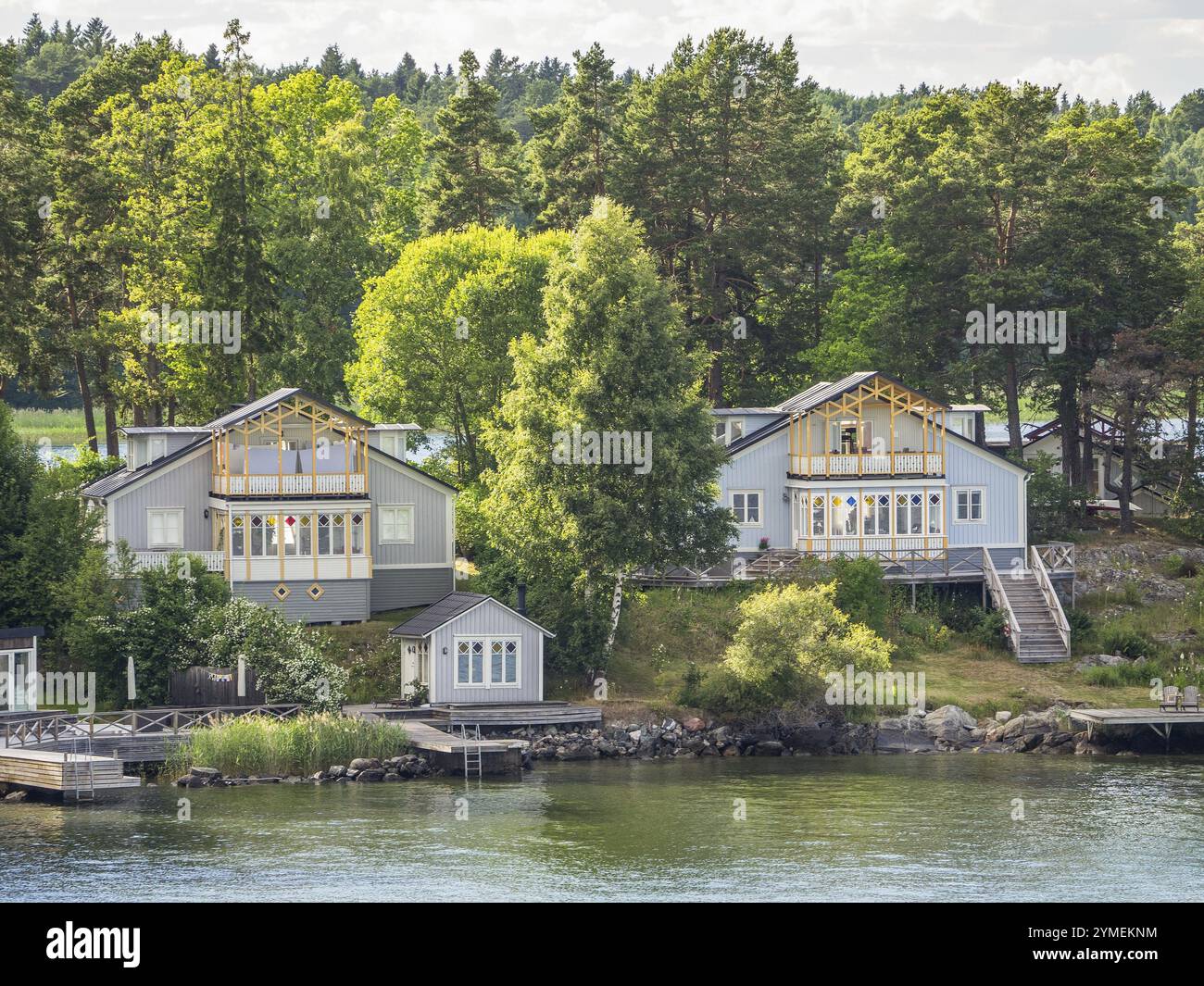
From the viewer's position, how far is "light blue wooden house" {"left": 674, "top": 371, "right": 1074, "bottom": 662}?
233ft

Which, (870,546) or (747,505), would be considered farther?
(747,505)

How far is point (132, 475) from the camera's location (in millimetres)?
67938

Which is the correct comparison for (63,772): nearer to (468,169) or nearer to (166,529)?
(166,529)

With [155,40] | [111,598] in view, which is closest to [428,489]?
[111,598]

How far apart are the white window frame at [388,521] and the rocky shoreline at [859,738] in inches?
446

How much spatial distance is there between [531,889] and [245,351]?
40363mm

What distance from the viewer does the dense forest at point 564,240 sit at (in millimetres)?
78938

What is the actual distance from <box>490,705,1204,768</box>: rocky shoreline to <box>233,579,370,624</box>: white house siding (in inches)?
342

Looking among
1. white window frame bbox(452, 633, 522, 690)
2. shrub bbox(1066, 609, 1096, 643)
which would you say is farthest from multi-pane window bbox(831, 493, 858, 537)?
white window frame bbox(452, 633, 522, 690)

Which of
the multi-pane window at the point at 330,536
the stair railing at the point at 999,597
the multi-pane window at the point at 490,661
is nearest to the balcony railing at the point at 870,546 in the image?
the stair railing at the point at 999,597

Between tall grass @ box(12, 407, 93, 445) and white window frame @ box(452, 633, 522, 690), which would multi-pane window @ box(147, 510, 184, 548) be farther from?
tall grass @ box(12, 407, 93, 445)

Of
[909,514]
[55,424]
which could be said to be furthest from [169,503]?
[55,424]

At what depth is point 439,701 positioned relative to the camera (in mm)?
60500

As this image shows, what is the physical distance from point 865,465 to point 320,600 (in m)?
19.5
